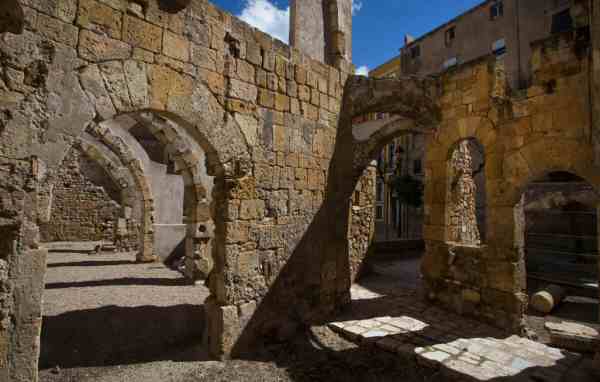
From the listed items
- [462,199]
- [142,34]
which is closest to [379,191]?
[462,199]

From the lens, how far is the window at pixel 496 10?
1616 cm

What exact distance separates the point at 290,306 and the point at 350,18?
541 centimetres

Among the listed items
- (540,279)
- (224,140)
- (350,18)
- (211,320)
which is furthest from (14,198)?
(540,279)

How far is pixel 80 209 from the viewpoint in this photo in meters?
13.4

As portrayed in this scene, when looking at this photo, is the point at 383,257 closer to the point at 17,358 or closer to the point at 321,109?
the point at 321,109

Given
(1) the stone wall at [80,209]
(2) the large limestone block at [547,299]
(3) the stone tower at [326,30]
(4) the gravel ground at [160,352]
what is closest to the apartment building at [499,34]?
(2) the large limestone block at [547,299]

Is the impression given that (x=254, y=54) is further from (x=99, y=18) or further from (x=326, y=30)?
(x=326, y=30)

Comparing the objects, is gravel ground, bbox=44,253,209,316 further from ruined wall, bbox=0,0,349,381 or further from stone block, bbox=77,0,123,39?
stone block, bbox=77,0,123,39

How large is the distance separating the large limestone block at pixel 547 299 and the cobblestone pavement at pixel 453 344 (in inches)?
93.3

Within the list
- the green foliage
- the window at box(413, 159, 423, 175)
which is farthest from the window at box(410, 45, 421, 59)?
the green foliage

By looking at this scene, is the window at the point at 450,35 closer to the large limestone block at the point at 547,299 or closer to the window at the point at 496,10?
the window at the point at 496,10

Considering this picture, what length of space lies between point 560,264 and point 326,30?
860 cm

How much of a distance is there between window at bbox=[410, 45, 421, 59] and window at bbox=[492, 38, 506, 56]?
473 cm

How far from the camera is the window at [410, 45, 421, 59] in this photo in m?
20.4
